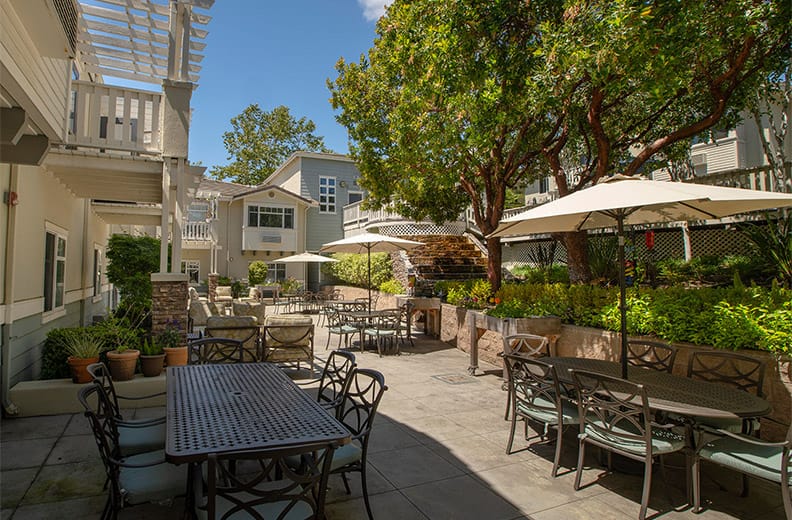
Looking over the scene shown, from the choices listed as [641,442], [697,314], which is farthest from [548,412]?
[697,314]

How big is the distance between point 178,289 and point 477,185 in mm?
8080

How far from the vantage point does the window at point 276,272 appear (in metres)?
26.1

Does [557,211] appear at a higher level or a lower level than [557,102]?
lower

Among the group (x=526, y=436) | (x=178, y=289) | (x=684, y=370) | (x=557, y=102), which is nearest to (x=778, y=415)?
(x=684, y=370)

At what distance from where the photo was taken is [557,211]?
415 cm

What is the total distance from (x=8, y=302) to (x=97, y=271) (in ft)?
25.3

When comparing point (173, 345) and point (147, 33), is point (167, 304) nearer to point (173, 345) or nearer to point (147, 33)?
point (173, 345)

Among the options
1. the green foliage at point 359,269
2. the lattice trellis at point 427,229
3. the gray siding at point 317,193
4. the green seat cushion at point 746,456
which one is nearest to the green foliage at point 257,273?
the green foliage at point 359,269

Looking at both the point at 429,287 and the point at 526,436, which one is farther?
the point at 429,287

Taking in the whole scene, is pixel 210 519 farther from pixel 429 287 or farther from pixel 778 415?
pixel 429 287

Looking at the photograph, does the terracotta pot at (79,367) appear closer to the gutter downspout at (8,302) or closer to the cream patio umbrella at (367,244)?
the gutter downspout at (8,302)

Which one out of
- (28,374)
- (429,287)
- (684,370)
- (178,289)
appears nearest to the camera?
(684,370)

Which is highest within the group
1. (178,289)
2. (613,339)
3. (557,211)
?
(557,211)

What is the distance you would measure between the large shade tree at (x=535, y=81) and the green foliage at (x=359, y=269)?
17.8 feet
